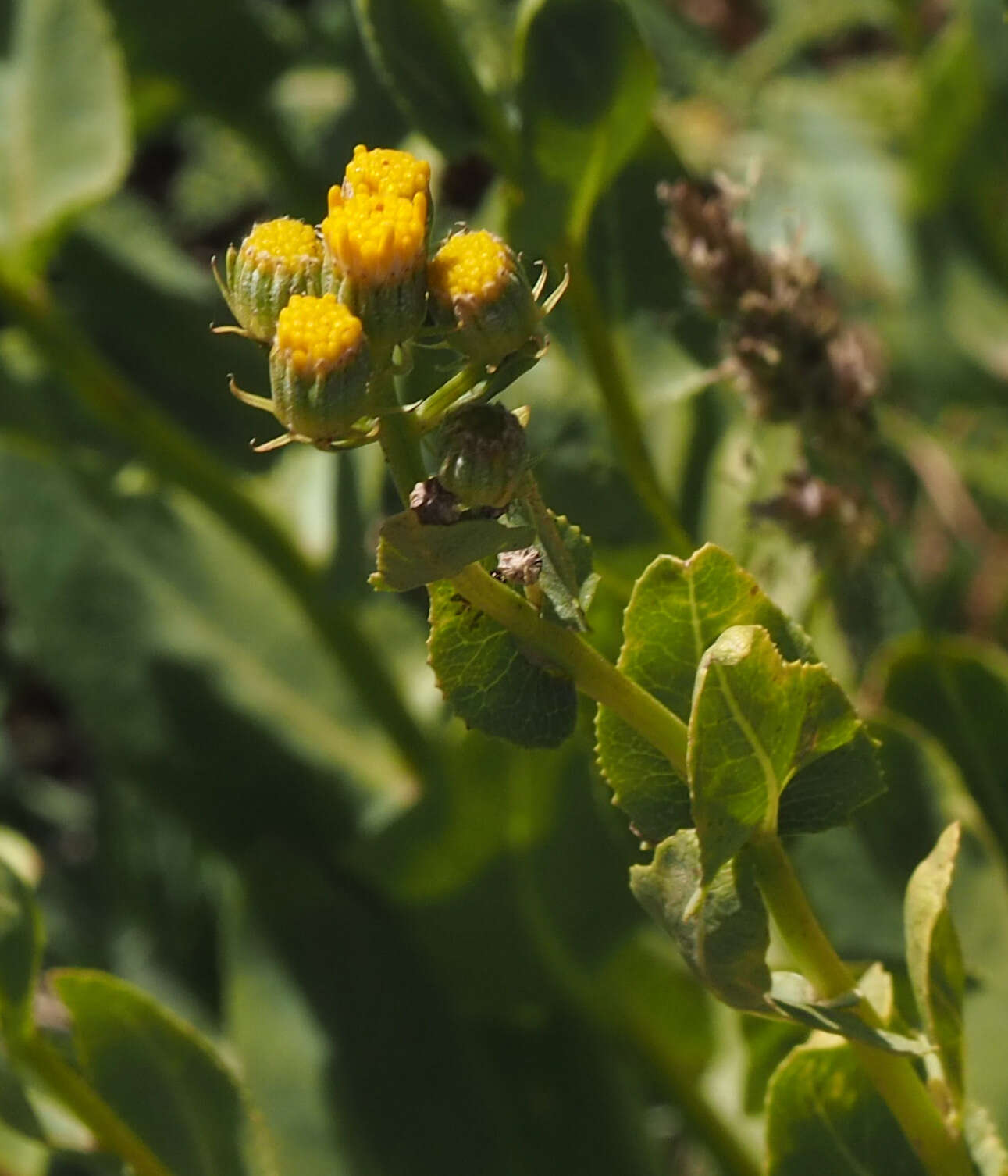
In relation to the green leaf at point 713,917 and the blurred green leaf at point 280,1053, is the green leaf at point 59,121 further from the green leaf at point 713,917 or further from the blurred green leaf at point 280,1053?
Result: the green leaf at point 713,917

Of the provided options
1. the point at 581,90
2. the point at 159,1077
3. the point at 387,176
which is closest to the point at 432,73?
the point at 581,90

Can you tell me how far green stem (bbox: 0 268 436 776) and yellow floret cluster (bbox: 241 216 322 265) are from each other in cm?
53

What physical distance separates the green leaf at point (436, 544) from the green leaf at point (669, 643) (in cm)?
7

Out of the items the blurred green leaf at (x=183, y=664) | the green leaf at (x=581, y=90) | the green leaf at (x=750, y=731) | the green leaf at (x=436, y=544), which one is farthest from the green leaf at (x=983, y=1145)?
the blurred green leaf at (x=183, y=664)

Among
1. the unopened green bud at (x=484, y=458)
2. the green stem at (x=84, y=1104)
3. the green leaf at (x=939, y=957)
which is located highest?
the unopened green bud at (x=484, y=458)

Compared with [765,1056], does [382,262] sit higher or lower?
higher

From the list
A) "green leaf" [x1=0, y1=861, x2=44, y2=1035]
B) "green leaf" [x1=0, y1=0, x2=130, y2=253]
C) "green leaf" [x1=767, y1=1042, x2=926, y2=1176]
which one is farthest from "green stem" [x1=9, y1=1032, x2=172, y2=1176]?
"green leaf" [x1=0, y1=0, x2=130, y2=253]

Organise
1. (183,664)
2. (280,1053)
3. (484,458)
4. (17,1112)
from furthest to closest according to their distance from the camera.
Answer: (183,664), (280,1053), (17,1112), (484,458)

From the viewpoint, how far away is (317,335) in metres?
0.38

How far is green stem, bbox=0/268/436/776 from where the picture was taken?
3.14ft

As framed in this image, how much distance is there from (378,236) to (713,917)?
20 centimetres

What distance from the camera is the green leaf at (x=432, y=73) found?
708mm

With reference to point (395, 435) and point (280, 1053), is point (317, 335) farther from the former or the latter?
point (280, 1053)

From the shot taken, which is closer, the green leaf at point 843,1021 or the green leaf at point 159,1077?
the green leaf at point 843,1021
